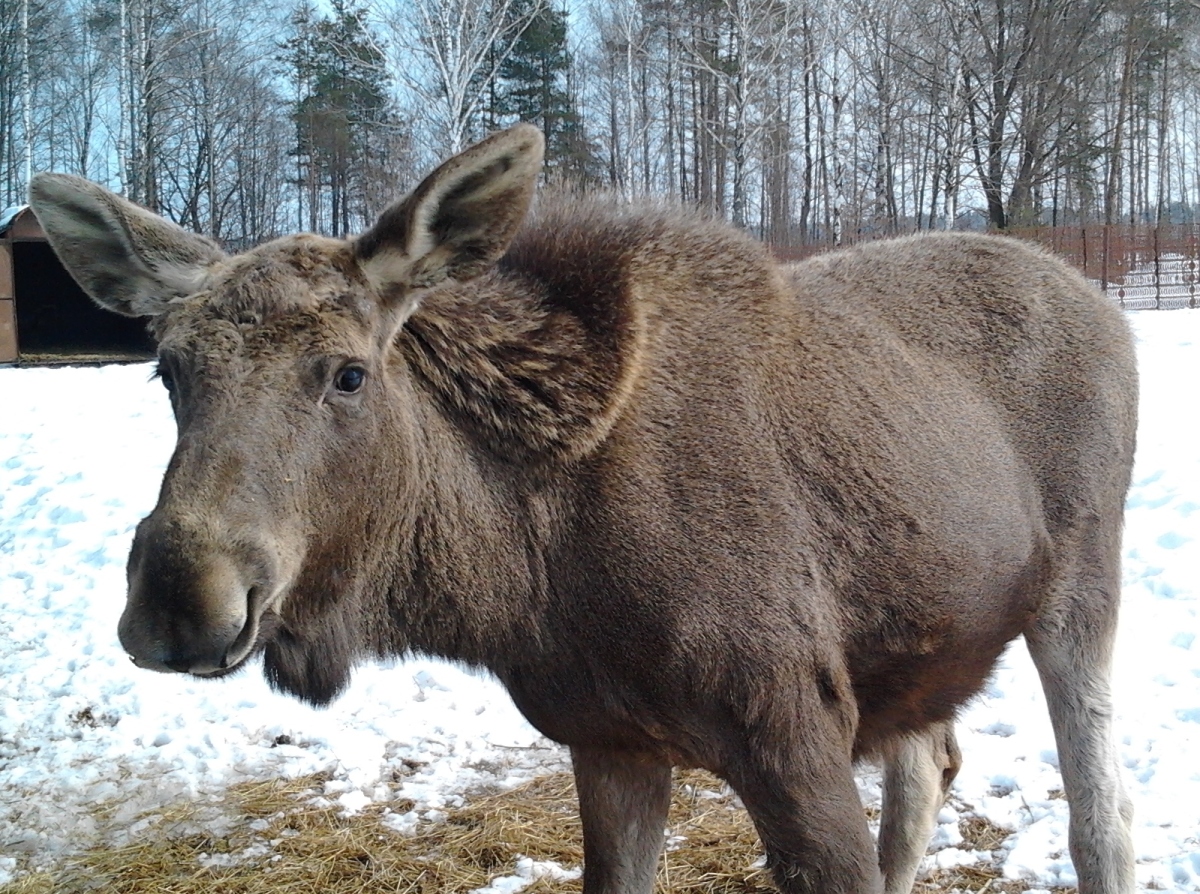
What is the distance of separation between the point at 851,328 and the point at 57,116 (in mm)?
53127

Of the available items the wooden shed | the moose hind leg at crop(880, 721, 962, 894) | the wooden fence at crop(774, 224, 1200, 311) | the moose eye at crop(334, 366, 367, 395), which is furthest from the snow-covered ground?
the wooden fence at crop(774, 224, 1200, 311)

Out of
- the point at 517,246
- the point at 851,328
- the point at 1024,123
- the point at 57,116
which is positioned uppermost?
the point at 57,116

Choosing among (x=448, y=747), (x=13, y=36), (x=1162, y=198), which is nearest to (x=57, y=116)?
(x=13, y=36)

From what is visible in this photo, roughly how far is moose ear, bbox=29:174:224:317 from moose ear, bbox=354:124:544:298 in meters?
0.55

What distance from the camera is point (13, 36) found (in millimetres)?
39000

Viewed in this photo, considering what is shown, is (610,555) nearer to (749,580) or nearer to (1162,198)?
(749,580)

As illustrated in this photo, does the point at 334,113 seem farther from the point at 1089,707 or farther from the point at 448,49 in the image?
the point at 1089,707

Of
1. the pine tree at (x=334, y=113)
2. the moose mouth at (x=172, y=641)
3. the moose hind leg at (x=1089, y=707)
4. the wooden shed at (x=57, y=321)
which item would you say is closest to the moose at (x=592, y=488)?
the moose mouth at (x=172, y=641)

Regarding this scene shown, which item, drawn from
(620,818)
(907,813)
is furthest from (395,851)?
(907,813)

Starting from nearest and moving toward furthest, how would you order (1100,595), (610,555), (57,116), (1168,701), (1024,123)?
(610,555) → (1100,595) → (1168,701) → (1024,123) → (57,116)

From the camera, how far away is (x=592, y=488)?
9.73 ft

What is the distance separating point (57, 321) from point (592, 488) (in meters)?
23.6

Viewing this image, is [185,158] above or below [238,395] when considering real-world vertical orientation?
above

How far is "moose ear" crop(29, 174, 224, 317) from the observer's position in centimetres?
289
